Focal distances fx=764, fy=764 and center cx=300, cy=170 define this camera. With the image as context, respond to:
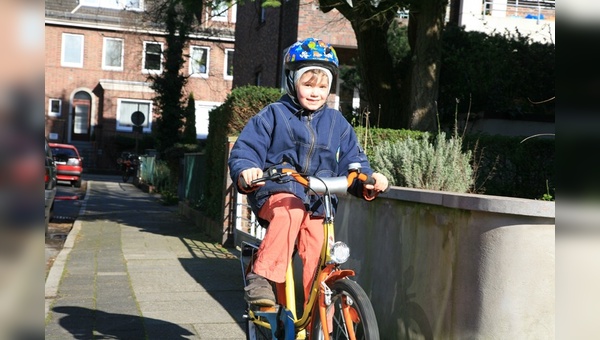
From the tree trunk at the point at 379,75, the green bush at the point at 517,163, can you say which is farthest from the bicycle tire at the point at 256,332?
the tree trunk at the point at 379,75

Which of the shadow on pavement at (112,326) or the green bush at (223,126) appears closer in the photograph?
the shadow on pavement at (112,326)

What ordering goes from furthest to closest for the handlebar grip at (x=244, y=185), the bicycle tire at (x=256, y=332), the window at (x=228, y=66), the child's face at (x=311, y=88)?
1. the window at (x=228, y=66)
2. the bicycle tire at (x=256, y=332)
3. the child's face at (x=311, y=88)
4. the handlebar grip at (x=244, y=185)

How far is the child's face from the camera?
171 inches

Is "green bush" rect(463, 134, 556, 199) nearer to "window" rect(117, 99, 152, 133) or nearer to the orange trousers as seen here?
the orange trousers

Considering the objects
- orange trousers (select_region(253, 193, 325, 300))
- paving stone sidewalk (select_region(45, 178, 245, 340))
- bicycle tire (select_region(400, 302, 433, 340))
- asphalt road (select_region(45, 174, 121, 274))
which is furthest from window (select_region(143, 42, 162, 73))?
orange trousers (select_region(253, 193, 325, 300))

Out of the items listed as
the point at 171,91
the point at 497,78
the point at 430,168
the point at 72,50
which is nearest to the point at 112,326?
the point at 430,168

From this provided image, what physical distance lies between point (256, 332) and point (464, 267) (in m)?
1.34

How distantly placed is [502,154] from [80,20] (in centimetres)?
4380

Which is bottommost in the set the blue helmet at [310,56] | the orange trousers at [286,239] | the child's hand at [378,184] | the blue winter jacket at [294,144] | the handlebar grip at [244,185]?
the orange trousers at [286,239]

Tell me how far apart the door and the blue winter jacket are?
47.1 m

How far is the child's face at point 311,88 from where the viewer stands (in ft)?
14.2

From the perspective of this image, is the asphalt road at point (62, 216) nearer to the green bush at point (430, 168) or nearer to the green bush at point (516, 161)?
the green bush at point (430, 168)

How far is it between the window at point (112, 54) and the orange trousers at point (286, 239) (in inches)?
1864

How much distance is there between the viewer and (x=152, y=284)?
8.70 m
